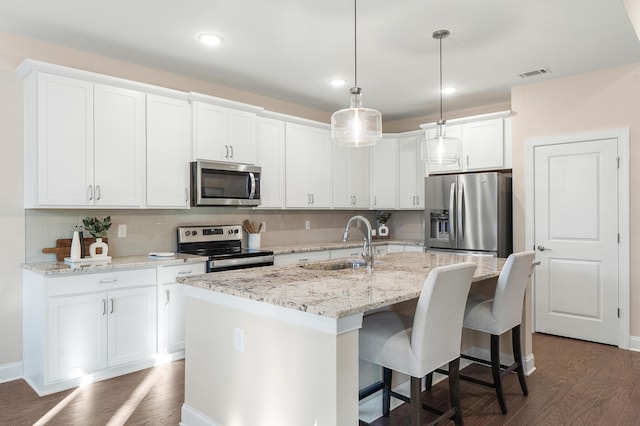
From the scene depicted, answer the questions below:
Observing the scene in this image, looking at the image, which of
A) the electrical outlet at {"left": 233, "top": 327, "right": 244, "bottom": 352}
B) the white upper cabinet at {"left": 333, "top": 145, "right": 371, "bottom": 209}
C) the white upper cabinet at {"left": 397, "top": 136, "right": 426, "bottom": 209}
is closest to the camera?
the electrical outlet at {"left": 233, "top": 327, "right": 244, "bottom": 352}

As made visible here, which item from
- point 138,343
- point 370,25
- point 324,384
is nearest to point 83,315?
point 138,343

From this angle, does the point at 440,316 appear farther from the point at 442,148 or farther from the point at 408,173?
the point at 408,173

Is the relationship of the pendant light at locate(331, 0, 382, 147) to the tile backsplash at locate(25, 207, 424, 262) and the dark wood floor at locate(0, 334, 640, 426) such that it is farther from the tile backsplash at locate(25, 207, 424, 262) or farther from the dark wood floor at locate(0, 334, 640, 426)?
the tile backsplash at locate(25, 207, 424, 262)

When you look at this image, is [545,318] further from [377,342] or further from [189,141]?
[189,141]

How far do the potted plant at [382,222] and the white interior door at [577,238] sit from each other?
2.08 m

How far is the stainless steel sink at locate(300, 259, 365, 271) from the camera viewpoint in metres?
2.93

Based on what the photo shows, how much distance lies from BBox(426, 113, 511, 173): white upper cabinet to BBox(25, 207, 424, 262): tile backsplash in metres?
1.25

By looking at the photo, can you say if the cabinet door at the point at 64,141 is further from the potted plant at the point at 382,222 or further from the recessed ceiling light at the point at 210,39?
the potted plant at the point at 382,222

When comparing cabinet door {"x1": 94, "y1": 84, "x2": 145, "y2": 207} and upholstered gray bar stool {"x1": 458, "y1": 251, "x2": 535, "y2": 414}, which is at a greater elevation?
cabinet door {"x1": 94, "y1": 84, "x2": 145, "y2": 207}

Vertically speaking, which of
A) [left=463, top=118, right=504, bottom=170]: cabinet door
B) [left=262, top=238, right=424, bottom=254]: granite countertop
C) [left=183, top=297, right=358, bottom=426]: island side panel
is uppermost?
[left=463, top=118, right=504, bottom=170]: cabinet door

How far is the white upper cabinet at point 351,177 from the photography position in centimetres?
547

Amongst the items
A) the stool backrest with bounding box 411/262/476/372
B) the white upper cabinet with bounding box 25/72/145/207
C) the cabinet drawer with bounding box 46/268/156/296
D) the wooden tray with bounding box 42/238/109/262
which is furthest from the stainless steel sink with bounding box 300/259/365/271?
the wooden tray with bounding box 42/238/109/262

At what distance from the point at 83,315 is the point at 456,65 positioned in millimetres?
3736

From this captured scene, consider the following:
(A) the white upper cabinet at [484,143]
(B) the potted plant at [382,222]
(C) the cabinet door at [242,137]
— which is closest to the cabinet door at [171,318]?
(C) the cabinet door at [242,137]
